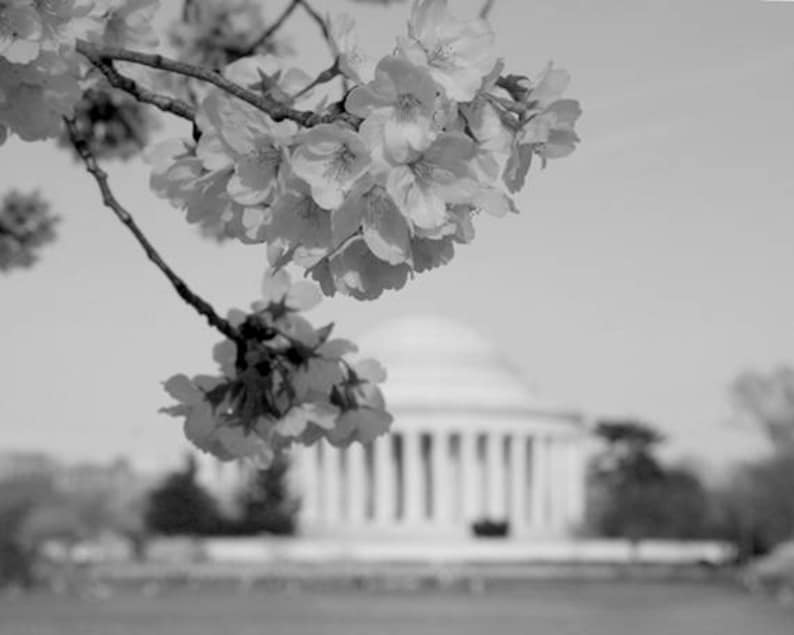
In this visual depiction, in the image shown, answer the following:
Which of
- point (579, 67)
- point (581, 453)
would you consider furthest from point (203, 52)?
point (581, 453)

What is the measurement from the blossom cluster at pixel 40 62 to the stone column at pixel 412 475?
38545 millimetres

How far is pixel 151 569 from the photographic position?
94.6ft

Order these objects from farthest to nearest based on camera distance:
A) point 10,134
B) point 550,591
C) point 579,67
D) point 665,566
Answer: point 665,566 → point 550,591 → point 579,67 → point 10,134

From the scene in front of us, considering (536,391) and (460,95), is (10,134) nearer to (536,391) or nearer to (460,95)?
(460,95)

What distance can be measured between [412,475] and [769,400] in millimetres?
17817

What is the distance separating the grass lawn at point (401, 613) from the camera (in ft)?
49.0

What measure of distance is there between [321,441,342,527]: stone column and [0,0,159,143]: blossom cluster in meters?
39.3

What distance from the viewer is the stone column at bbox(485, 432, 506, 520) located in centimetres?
4028

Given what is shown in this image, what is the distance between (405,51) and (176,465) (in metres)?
39.8

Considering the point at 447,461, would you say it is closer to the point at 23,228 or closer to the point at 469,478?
the point at 469,478

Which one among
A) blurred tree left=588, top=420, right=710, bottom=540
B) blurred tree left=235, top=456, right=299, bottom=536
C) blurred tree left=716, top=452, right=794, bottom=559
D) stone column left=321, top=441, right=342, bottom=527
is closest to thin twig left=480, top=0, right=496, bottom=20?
blurred tree left=716, top=452, right=794, bottom=559

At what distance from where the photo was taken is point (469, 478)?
132ft

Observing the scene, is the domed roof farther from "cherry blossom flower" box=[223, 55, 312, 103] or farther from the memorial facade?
"cherry blossom flower" box=[223, 55, 312, 103]

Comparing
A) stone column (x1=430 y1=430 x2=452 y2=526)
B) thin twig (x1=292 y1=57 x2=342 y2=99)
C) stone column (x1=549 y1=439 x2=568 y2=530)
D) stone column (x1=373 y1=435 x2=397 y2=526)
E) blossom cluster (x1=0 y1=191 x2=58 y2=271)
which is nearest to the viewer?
thin twig (x1=292 y1=57 x2=342 y2=99)
